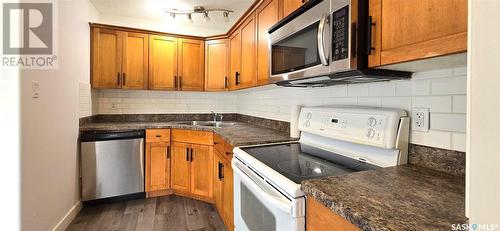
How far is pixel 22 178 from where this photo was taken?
1386 millimetres

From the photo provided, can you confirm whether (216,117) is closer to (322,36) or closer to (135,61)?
(135,61)

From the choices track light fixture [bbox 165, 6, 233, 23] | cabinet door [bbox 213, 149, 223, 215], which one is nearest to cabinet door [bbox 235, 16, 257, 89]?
track light fixture [bbox 165, 6, 233, 23]

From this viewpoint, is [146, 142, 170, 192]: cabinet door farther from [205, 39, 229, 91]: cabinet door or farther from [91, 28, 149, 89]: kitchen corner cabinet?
[205, 39, 229, 91]: cabinet door

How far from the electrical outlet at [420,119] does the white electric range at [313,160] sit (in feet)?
0.10

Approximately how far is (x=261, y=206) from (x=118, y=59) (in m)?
2.58

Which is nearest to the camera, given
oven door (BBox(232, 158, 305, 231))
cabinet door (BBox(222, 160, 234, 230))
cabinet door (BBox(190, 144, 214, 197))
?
oven door (BBox(232, 158, 305, 231))

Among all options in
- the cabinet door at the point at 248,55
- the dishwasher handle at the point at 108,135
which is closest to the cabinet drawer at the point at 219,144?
the cabinet door at the point at 248,55

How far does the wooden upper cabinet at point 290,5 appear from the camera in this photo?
1372mm

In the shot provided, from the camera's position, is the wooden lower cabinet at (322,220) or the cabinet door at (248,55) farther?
the cabinet door at (248,55)

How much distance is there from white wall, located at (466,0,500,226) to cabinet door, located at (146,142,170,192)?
104 inches

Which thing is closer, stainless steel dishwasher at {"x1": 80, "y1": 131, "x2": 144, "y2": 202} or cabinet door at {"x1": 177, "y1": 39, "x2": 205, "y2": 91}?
stainless steel dishwasher at {"x1": 80, "y1": 131, "x2": 144, "y2": 202}

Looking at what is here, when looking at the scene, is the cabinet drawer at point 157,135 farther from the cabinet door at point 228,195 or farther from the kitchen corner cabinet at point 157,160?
the cabinet door at point 228,195

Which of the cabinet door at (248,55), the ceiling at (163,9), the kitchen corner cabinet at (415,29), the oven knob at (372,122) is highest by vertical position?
the ceiling at (163,9)

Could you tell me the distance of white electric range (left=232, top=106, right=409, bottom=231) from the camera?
0.89 m
